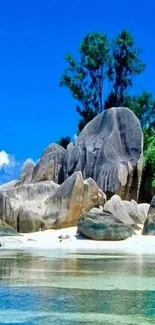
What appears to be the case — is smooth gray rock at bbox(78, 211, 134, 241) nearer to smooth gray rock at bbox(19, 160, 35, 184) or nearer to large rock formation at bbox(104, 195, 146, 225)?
large rock formation at bbox(104, 195, 146, 225)

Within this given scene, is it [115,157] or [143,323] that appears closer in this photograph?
[143,323]

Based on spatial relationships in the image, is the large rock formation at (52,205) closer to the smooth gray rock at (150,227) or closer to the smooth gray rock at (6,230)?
the smooth gray rock at (6,230)

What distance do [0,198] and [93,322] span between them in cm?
2031

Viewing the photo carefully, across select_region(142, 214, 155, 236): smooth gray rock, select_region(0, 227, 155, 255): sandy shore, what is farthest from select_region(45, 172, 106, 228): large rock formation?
select_region(142, 214, 155, 236): smooth gray rock

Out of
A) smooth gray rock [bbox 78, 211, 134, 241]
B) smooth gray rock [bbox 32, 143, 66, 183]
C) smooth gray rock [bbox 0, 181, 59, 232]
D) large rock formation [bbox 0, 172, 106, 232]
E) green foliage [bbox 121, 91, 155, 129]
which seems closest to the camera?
smooth gray rock [bbox 78, 211, 134, 241]

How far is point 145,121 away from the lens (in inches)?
1950

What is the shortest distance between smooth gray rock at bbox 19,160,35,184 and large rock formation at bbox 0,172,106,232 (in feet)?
17.7

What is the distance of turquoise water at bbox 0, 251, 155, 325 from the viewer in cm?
899

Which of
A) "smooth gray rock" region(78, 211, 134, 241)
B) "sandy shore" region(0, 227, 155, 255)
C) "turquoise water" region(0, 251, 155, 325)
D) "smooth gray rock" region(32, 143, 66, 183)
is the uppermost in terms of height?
"smooth gray rock" region(32, 143, 66, 183)

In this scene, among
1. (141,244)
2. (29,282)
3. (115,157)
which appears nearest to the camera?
(29,282)

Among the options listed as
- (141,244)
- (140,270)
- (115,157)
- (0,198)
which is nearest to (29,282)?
(140,270)

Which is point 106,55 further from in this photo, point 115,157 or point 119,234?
point 119,234

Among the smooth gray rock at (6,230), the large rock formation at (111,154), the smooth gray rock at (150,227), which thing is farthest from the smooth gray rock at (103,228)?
the large rock formation at (111,154)

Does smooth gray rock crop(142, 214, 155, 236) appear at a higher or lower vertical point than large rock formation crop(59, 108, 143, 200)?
lower
